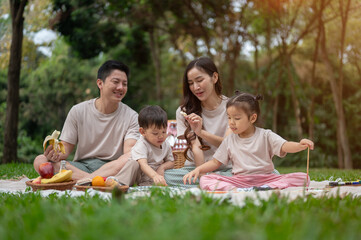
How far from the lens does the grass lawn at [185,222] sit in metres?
1.57

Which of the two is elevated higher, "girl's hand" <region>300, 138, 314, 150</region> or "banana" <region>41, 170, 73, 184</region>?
"girl's hand" <region>300, 138, 314, 150</region>

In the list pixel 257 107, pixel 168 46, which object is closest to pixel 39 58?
pixel 168 46

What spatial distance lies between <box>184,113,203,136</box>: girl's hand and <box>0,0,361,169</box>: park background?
8.12m

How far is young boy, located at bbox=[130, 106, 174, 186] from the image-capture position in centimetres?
437

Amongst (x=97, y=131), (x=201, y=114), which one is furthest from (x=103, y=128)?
(x=201, y=114)

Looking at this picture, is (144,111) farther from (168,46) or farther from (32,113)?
(168,46)

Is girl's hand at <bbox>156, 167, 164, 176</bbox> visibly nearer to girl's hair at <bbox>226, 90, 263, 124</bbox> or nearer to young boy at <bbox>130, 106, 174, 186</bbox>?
young boy at <bbox>130, 106, 174, 186</bbox>

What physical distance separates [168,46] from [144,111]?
16449mm

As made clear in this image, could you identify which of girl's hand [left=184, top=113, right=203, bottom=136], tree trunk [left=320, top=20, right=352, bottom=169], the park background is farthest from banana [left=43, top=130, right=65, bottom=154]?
tree trunk [left=320, top=20, right=352, bottom=169]

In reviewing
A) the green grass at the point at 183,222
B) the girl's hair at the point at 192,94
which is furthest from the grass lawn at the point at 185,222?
the girl's hair at the point at 192,94

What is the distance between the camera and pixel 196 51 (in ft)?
53.8

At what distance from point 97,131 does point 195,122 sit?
57.7 inches

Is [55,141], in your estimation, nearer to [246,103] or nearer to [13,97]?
[246,103]

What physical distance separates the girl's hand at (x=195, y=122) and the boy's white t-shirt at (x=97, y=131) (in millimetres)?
950
